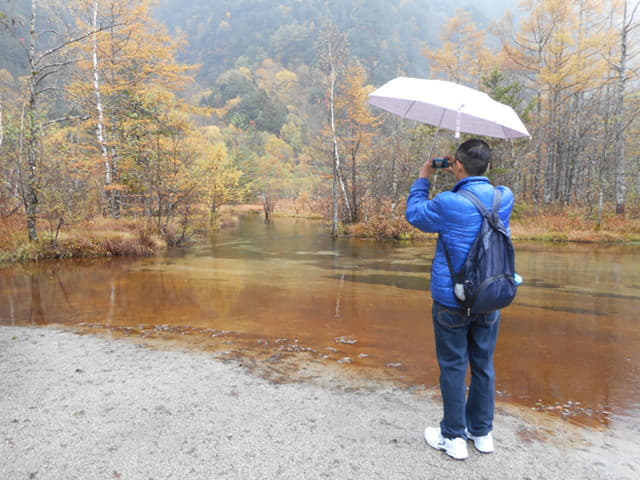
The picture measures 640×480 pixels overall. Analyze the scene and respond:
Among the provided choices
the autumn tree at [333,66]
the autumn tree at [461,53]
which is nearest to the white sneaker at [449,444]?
the autumn tree at [333,66]

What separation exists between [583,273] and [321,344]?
26.9 ft

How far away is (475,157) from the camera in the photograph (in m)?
2.24

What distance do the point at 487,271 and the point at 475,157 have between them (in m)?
0.68

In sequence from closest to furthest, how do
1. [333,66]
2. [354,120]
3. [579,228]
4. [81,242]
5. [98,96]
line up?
1. [81,242]
2. [98,96]
3. [579,228]
4. [333,66]
5. [354,120]

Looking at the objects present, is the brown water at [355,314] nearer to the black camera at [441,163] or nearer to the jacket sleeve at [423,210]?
the jacket sleeve at [423,210]

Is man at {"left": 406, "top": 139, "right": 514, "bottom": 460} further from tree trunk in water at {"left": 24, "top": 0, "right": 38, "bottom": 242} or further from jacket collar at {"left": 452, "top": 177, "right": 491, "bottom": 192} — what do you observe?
tree trunk in water at {"left": 24, "top": 0, "right": 38, "bottom": 242}

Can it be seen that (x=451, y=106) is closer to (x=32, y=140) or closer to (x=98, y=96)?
(x=32, y=140)

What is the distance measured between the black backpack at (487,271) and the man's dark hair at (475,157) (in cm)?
20

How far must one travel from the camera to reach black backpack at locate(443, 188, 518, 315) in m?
2.06

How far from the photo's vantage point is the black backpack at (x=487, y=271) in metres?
2.06

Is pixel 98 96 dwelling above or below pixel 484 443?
above

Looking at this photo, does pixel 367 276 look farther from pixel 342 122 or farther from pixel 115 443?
pixel 342 122

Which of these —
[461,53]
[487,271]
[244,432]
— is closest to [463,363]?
[487,271]

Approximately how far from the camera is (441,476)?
2055 mm
